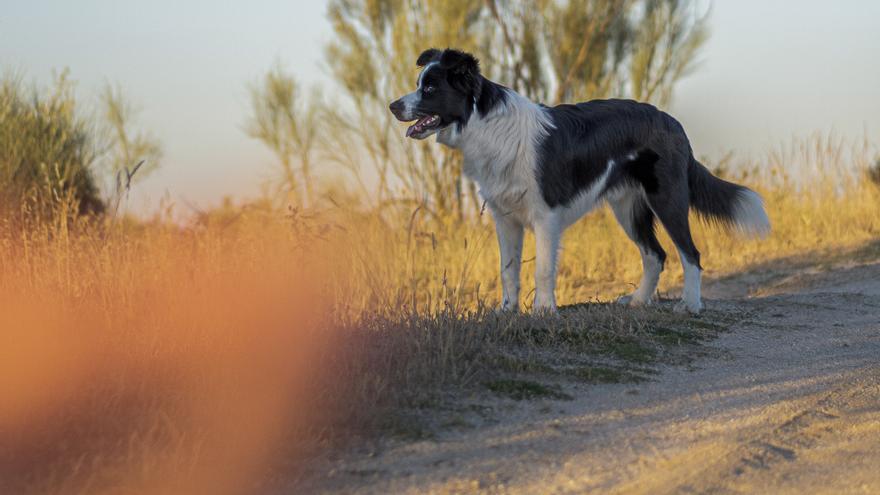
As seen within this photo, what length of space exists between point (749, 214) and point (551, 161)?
2018 mm

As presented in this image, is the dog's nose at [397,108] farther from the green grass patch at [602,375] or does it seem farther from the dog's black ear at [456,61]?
the green grass patch at [602,375]

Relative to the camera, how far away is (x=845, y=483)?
3607mm

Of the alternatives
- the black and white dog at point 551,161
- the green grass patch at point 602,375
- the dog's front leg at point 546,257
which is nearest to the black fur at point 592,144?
the black and white dog at point 551,161

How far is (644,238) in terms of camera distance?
306 inches

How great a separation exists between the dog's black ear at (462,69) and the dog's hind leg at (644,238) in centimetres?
158

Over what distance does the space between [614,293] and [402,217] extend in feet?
8.47

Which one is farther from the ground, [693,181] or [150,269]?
[693,181]

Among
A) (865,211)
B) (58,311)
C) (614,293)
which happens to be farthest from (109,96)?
(58,311)

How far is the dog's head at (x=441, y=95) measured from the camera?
665 centimetres

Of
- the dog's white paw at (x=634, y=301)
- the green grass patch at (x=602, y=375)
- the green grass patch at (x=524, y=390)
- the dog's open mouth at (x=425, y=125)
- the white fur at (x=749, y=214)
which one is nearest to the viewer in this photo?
the green grass patch at (x=524, y=390)

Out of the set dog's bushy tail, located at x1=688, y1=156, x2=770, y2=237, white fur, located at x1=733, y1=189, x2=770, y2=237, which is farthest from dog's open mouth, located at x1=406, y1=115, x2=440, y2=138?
white fur, located at x1=733, y1=189, x2=770, y2=237

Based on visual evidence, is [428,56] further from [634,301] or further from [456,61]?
[634,301]

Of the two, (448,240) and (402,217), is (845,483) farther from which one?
(448,240)

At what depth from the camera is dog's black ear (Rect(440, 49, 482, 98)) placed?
6.66 m
